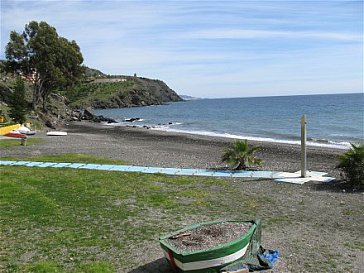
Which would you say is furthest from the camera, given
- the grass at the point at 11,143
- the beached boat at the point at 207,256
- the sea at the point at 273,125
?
the sea at the point at 273,125

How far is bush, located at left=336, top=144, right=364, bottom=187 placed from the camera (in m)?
14.2

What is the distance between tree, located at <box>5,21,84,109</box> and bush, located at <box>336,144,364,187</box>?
45.0 meters

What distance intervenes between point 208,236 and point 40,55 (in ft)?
166

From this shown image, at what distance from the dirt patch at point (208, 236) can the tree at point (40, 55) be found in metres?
49.0

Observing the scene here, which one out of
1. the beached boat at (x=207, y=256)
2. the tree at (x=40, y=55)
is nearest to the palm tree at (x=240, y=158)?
the beached boat at (x=207, y=256)

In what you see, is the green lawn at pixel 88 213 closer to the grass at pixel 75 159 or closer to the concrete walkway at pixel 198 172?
the concrete walkway at pixel 198 172

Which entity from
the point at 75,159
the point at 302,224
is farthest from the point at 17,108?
the point at 302,224

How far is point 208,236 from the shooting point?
7520 mm

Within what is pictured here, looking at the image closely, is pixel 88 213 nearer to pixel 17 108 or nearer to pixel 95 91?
pixel 17 108

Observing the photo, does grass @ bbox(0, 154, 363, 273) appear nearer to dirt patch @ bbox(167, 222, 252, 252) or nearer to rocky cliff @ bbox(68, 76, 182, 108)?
dirt patch @ bbox(167, 222, 252, 252)

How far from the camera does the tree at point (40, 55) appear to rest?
5262cm

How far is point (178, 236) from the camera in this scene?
7.55 meters

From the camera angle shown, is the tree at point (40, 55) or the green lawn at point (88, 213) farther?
the tree at point (40, 55)

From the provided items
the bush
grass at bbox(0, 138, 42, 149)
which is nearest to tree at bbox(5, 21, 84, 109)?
Result: grass at bbox(0, 138, 42, 149)
